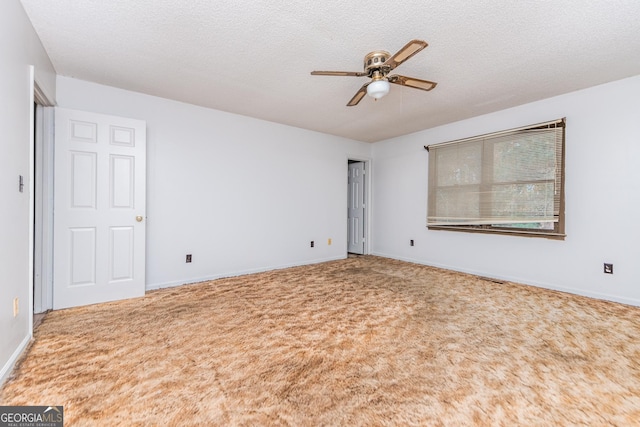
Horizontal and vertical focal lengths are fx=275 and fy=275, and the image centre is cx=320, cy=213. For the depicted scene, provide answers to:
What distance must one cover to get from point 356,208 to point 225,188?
302 centimetres

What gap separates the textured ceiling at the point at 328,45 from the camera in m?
1.91

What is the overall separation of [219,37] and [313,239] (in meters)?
3.42

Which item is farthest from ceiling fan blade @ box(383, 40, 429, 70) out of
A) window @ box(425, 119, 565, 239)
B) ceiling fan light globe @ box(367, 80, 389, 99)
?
window @ box(425, 119, 565, 239)

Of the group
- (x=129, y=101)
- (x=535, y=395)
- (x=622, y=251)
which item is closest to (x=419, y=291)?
(x=535, y=395)

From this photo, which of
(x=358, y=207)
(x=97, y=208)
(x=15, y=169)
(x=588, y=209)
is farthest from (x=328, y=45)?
(x=358, y=207)

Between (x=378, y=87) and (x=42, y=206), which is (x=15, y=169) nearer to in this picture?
(x=42, y=206)

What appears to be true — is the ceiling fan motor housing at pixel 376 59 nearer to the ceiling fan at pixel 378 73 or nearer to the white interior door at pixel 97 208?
the ceiling fan at pixel 378 73

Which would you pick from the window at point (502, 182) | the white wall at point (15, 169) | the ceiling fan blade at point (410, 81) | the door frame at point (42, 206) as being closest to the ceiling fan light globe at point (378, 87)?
the ceiling fan blade at point (410, 81)

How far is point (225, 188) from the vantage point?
399cm

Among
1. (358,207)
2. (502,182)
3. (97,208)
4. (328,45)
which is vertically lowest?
(97,208)

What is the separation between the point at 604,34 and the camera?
2.16 m

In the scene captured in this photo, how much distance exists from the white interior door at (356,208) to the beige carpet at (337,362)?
2864mm

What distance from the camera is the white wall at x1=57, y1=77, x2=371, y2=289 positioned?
11.2 feet

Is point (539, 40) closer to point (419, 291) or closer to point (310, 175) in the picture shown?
point (419, 291)
